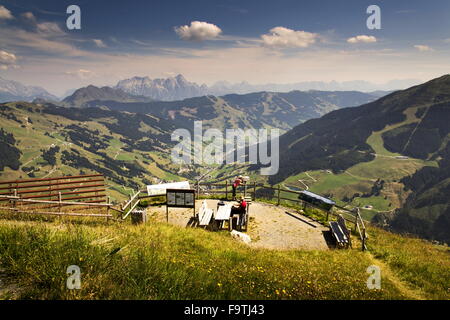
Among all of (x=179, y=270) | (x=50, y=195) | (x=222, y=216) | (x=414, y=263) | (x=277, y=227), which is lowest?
(x=277, y=227)

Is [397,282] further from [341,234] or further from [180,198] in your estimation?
[180,198]

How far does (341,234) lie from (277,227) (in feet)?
14.1

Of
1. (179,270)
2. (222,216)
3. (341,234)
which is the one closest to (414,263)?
(341,234)

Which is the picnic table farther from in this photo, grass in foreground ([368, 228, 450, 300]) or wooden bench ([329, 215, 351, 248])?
grass in foreground ([368, 228, 450, 300])

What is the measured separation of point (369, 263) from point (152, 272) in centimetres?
1064

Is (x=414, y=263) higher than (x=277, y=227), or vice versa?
(x=414, y=263)

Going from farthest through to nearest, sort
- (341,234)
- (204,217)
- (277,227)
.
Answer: (277,227)
(204,217)
(341,234)

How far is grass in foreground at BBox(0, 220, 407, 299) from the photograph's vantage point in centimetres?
532

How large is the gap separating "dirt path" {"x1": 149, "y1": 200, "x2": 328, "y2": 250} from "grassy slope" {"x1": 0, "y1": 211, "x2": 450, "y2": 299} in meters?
3.01

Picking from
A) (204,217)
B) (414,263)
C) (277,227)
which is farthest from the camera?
(277,227)

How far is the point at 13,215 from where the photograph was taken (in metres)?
13.9

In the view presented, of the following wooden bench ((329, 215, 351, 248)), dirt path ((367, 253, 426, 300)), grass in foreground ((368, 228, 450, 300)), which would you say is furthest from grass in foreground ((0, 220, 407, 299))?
wooden bench ((329, 215, 351, 248))

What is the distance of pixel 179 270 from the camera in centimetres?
664

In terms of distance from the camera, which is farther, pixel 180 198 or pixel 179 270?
pixel 180 198
